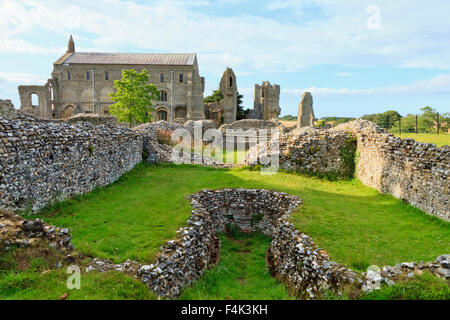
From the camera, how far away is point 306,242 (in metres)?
7.26

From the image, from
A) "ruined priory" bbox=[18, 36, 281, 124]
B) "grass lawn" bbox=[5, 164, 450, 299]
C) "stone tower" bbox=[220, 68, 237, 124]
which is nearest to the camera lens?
"grass lawn" bbox=[5, 164, 450, 299]

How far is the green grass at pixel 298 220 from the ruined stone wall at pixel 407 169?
416 millimetres

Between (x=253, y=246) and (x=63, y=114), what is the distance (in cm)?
5610

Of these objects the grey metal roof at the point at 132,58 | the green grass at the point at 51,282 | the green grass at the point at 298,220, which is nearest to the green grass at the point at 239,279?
the green grass at the point at 298,220

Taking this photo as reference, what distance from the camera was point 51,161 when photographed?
8.72m

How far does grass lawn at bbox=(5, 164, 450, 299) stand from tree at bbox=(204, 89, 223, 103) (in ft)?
154

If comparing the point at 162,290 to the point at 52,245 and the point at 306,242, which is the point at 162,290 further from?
the point at 306,242

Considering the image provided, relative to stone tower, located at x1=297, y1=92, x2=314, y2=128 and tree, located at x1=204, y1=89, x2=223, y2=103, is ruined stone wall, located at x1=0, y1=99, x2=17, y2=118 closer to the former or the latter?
stone tower, located at x1=297, y1=92, x2=314, y2=128

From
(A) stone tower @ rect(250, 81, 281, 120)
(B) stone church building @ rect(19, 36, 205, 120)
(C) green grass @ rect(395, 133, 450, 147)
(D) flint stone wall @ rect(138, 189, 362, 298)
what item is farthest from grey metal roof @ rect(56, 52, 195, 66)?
(D) flint stone wall @ rect(138, 189, 362, 298)

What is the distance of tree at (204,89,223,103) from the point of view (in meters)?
58.4

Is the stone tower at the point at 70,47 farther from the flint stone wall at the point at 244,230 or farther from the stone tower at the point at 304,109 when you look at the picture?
the flint stone wall at the point at 244,230

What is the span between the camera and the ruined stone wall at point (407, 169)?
8.41 metres

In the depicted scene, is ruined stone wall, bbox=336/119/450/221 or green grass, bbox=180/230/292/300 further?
ruined stone wall, bbox=336/119/450/221
